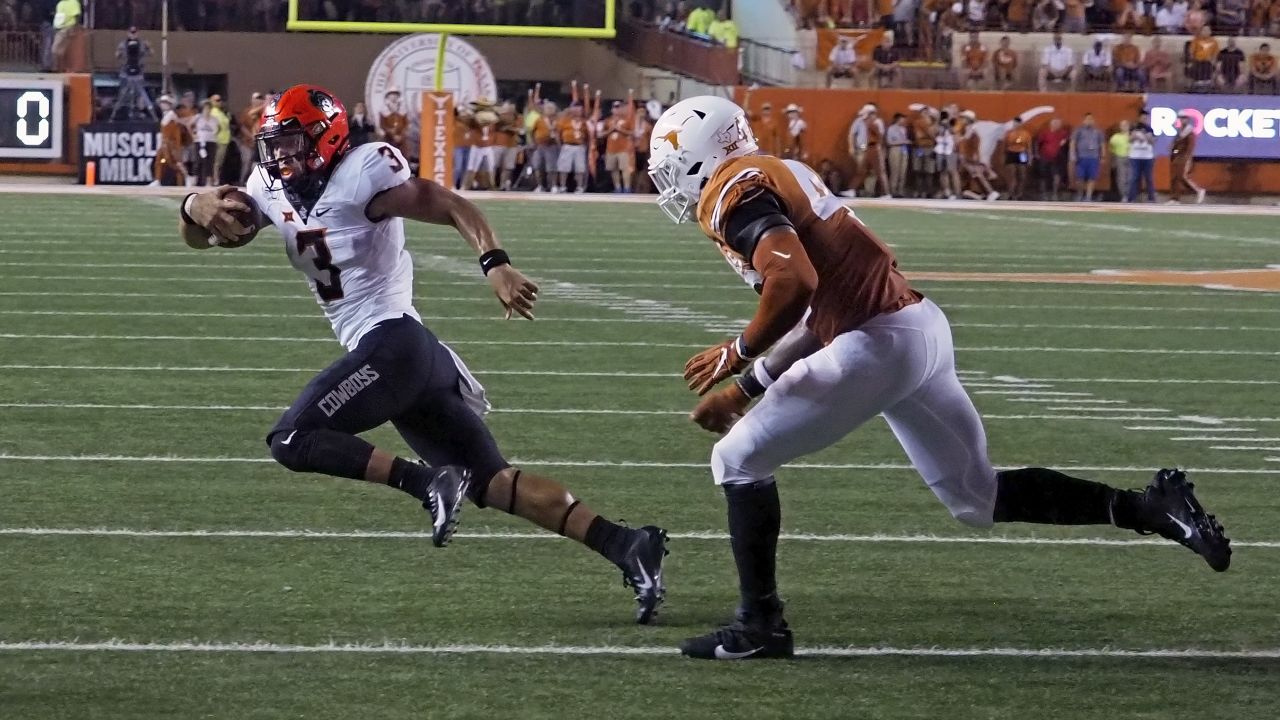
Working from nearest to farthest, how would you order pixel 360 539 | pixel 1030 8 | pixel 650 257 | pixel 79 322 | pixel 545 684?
pixel 545 684 < pixel 360 539 < pixel 79 322 < pixel 650 257 < pixel 1030 8

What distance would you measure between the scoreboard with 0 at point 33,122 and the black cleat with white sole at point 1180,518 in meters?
25.9

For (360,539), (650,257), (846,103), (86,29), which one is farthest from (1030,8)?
(360,539)

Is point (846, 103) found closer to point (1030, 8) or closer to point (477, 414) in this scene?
point (1030, 8)

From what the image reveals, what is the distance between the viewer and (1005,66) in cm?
3130

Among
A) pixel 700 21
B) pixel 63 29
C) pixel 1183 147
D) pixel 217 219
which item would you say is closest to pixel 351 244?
pixel 217 219

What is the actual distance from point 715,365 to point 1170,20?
3001 centimetres

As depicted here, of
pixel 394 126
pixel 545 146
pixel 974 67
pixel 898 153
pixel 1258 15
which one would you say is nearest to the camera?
pixel 394 126

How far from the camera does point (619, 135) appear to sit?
29406mm

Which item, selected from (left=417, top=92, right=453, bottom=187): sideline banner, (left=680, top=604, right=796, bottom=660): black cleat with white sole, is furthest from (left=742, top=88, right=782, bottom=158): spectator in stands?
(left=680, top=604, right=796, bottom=660): black cleat with white sole

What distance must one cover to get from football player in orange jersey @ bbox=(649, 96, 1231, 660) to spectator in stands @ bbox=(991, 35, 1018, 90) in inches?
1063

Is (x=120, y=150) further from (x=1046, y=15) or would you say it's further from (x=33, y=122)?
(x=1046, y=15)

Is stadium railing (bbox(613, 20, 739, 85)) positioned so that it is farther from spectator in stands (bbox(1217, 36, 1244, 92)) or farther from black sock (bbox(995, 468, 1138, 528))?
black sock (bbox(995, 468, 1138, 528))

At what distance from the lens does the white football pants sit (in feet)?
15.8

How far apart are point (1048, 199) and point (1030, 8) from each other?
3887mm
